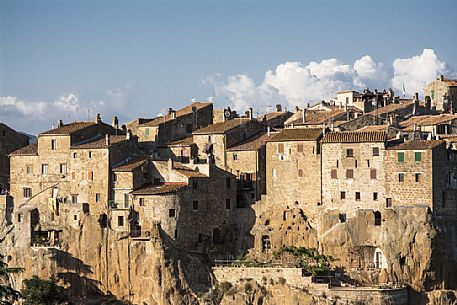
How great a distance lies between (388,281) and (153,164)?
18.4 meters

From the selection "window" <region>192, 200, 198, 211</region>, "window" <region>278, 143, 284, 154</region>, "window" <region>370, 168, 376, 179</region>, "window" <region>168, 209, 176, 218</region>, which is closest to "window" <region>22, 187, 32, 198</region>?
"window" <region>168, 209, 176, 218</region>

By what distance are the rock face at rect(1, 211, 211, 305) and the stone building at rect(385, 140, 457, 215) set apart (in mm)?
14346

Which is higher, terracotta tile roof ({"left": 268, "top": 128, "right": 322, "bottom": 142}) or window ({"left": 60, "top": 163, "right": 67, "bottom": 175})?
terracotta tile roof ({"left": 268, "top": 128, "right": 322, "bottom": 142})

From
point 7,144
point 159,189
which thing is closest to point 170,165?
point 159,189

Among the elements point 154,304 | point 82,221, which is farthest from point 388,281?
point 82,221

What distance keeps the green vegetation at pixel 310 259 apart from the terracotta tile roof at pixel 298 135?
7621 millimetres

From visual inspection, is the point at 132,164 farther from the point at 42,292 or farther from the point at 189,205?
the point at 42,292

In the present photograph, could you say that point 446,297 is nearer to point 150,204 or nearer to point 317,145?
point 317,145

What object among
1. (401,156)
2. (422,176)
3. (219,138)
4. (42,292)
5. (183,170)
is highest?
(219,138)

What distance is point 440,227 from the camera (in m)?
69.4

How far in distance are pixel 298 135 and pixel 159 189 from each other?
10516mm

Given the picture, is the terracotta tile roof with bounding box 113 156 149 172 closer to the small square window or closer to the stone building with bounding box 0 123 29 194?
the small square window

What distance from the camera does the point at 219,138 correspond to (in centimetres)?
7856

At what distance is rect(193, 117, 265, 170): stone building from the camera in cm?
7819
